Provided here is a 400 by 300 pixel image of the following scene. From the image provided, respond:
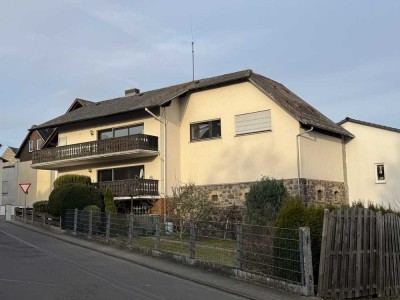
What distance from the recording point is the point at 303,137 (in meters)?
26.0

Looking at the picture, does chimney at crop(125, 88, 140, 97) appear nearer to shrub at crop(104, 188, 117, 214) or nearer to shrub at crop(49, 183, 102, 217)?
shrub at crop(104, 188, 117, 214)

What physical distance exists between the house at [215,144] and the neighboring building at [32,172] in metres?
15.4

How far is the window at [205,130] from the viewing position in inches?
1137

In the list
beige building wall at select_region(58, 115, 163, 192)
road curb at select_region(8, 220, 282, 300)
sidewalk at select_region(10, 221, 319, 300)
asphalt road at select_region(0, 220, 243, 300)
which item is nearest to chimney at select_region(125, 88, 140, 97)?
beige building wall at select_region(58, 115, 163, 192)

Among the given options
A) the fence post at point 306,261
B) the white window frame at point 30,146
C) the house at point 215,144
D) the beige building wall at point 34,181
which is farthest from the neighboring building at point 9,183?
the fence post at point 306,261

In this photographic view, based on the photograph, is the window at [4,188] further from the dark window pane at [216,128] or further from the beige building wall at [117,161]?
the dark window pane at [216,128]

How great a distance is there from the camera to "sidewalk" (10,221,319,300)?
1064 centimetres

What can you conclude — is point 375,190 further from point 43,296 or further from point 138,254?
point 43,296

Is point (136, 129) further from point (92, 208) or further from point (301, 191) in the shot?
point (301, 191)

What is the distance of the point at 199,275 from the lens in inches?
510

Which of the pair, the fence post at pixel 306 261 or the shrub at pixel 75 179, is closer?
the fence post at pixel 306 261

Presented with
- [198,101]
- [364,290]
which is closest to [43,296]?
[364,290]

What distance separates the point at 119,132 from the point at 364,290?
23.5 meters

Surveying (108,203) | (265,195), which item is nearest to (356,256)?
(265,195)
